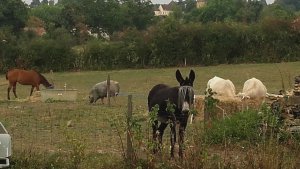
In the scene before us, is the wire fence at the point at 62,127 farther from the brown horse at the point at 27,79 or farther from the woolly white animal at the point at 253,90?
the brown horse at the point at 27,79

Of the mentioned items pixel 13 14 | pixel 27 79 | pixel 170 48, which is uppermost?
pixel 13 14

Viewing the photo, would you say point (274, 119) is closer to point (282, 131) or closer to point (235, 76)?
point (282, 131)

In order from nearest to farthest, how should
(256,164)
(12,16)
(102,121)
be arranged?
(256,164)
(102,121)
(12,16)

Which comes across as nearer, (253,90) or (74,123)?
(74,123)

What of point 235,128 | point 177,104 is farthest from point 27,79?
point 177,104

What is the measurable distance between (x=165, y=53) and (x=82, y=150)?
37082mm

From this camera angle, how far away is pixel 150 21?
281 feet

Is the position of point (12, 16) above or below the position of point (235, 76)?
above

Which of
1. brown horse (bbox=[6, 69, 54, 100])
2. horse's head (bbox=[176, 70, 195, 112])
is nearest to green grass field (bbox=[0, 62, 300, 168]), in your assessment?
horse's head (bbox=[176, 70, 195, 112])

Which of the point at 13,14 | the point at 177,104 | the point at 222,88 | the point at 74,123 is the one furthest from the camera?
the point at 13,14

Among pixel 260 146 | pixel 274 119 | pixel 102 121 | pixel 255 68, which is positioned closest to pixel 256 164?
pixel 260 146

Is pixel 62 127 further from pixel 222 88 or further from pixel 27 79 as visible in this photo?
pixel 27 79

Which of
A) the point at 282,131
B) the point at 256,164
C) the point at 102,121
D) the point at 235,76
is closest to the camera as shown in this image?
the point at 256,164

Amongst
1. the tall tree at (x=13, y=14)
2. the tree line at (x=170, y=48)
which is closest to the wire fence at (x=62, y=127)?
the tree line at (x=170, y=48)
